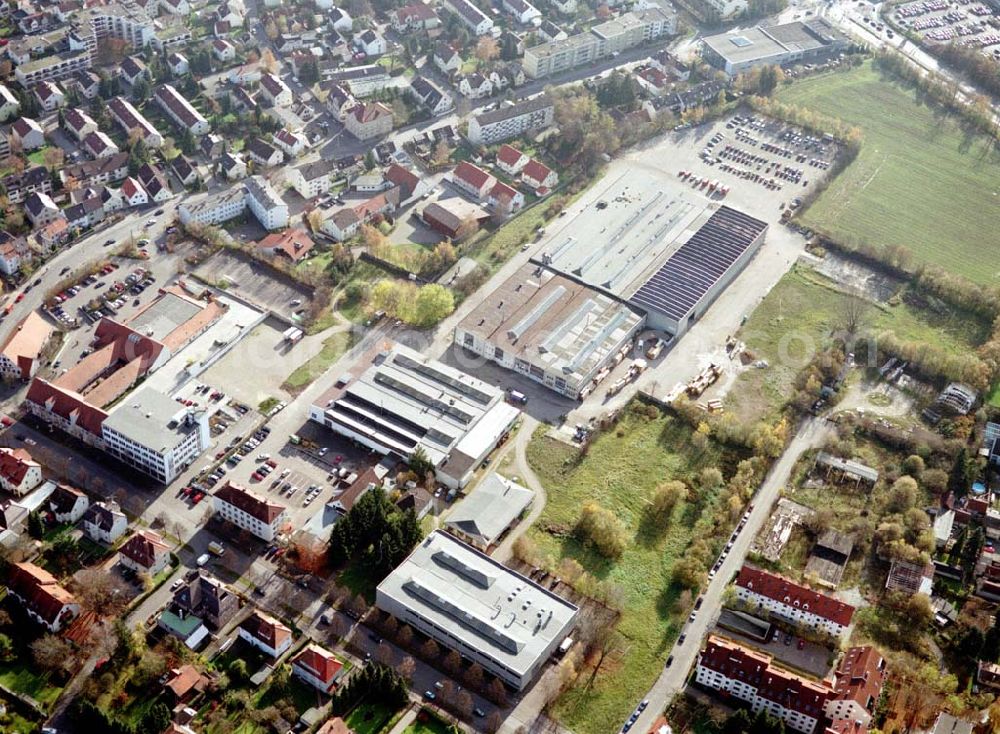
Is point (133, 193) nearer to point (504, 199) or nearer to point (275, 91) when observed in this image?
point (275, 91)

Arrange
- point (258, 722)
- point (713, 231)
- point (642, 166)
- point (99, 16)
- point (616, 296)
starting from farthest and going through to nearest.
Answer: point (99, 16) → point (642, 166) → point (713, 231) → point (616, 296) → point (258, 722)

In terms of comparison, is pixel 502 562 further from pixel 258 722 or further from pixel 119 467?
pixel 119 467

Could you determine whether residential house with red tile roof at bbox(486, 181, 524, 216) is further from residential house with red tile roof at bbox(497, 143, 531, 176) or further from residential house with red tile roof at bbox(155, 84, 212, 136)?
residential house with red tile roof at bbox(155, 84, 212, 136)

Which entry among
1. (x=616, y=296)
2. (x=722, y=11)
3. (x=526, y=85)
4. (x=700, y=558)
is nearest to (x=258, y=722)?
(x=700, y=558)

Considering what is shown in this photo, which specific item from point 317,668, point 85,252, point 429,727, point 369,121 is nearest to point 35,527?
point 317,668

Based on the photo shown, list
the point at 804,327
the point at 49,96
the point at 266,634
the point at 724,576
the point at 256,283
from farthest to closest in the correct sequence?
the point at 49,96, the point at 804,327, the point at 256,283, the point at 724,576, the point at 266,634

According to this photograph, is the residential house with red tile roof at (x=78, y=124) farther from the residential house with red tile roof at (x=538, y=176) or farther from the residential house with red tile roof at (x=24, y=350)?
the residential house with red tile roof at (x=538, y=176)

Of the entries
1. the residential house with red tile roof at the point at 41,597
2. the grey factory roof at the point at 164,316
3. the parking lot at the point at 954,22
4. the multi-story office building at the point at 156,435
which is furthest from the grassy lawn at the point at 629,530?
the parking lot at the point at 954,22
